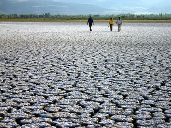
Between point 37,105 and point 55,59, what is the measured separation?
19.2 ft

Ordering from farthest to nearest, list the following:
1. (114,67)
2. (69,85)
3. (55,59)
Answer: (55,59) < (114,67) < (69,85)

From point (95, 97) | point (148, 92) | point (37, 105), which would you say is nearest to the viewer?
point (37, 105)

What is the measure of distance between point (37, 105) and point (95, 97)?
4.06 ft

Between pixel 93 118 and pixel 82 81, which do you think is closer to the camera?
pixel 93 118

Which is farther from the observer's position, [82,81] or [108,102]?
[82,81]

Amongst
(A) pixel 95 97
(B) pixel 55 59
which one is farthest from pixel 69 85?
(B) pixel 55 59

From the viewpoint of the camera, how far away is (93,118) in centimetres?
470

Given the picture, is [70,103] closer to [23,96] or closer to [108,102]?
[108,102]

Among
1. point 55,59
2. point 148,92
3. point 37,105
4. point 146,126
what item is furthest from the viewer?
point 55,59

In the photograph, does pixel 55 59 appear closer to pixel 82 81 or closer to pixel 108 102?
pixel 82 81

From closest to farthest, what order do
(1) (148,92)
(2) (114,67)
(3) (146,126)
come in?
(3) (146,126) → (1) (148,92) → (2) (114,67)

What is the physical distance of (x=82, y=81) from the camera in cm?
739

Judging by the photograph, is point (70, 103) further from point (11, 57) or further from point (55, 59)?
point (11, 57)

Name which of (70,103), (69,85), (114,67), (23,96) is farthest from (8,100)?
(114,67)
